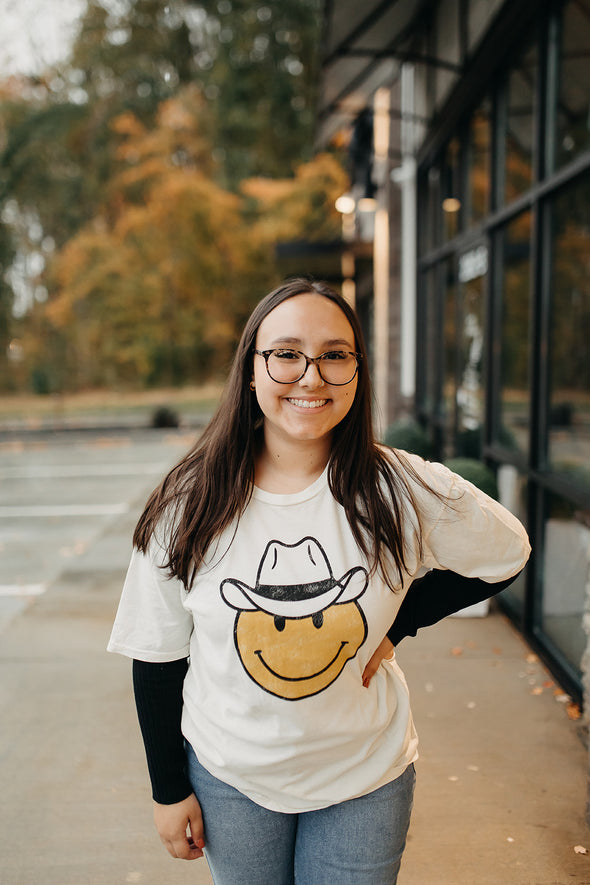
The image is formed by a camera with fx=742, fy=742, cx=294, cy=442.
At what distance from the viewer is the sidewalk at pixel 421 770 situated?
2.50 m

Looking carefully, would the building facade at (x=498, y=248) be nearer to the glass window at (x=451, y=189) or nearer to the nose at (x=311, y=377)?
the glass window at (x=451, y=189)

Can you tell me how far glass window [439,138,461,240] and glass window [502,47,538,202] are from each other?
5.06 feet

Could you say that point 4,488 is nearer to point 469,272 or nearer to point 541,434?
point 469,272

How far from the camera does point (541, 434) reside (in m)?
4.22

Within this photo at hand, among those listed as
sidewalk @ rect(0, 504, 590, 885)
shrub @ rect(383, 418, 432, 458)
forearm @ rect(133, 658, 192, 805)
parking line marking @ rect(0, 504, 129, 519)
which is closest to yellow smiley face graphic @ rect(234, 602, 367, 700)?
forearm @ rect(133, 658, 192, 805)

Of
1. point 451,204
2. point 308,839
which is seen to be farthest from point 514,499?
point 308,839

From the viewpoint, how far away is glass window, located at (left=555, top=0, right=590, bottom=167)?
3955 mm

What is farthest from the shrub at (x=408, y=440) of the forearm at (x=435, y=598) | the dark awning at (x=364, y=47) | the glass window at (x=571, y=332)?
the forearm at (x=435, y=598)

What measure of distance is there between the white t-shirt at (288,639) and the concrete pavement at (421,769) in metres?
1.28

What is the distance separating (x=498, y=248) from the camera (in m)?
5.28

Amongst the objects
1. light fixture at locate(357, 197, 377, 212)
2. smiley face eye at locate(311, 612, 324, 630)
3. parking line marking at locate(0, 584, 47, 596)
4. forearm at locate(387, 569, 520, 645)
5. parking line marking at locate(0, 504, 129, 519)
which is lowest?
parking line marking at locate(0, 504, 129, 519)

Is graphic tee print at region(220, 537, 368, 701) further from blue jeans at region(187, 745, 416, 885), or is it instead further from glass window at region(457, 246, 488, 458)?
glass window at region(457, 246, 488, 458)

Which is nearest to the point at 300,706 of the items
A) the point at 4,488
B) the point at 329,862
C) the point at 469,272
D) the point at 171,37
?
the point at 329,862

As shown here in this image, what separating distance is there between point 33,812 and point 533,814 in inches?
73.8
